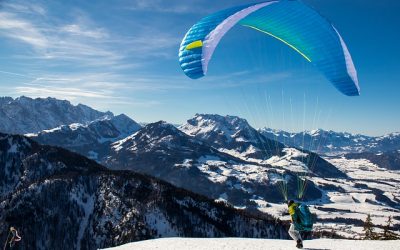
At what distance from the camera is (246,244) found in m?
23.1

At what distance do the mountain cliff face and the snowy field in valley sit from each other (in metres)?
88.4

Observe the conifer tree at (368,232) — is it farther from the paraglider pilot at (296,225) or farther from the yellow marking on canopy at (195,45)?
the yellow marking on canopy at (195,45)

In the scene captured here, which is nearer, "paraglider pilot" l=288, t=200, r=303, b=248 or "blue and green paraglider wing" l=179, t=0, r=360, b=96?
"paraglider pilot" l=288, t=200, r=303, b=248

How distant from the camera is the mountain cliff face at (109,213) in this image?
Result: 115 metres

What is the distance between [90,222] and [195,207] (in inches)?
1455

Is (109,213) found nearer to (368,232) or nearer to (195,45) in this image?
(368,232)

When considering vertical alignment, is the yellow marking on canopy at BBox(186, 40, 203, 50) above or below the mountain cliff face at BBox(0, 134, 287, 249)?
above

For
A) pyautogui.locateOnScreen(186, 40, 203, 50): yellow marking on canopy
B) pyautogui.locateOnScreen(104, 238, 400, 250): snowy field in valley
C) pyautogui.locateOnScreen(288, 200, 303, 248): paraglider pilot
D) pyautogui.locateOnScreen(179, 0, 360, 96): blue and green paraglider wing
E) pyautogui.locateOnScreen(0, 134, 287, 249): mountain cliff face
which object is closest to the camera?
pyautogui.locateOnScreen(288, 200, 303, 248): paraglider pilot

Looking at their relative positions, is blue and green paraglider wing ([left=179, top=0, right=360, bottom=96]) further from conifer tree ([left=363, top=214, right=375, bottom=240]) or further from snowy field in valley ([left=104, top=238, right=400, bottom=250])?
conifer tree ([left=363, top=214, right=375, bottom=240])

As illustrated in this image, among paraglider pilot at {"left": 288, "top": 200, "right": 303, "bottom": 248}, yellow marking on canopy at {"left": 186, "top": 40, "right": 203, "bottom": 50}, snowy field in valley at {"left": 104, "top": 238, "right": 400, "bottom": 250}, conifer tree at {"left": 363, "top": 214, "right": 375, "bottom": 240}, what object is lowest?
conifer tree at {"left": 363, "top": 214, "right": 375, "bottom": 240}

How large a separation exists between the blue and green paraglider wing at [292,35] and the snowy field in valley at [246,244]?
34.2 feet

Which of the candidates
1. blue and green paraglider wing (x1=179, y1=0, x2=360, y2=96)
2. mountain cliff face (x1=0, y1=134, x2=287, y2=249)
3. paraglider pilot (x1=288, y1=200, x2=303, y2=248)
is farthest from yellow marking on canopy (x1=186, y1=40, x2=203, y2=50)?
mountain cliff face (x1=0, y1=134, x2=287, y2=249)

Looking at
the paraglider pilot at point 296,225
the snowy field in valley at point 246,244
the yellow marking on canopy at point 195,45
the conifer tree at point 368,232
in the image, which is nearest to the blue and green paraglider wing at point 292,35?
the yellow marking on canopy at point 195,45

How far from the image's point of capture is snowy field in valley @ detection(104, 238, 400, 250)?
22.4m
